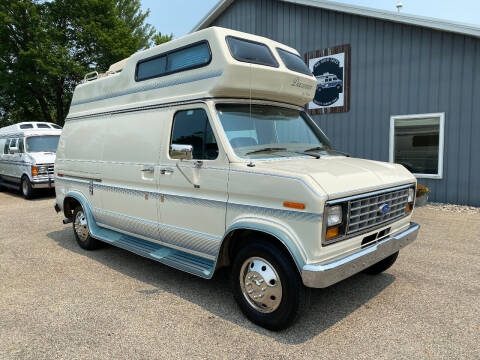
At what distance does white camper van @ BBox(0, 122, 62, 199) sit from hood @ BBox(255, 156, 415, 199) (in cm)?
1102

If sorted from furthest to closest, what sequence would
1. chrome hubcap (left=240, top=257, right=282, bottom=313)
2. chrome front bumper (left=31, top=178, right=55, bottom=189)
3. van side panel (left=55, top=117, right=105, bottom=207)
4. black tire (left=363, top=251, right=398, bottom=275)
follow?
chrome front bumper (left=31, top=178, right=55, bottom=189) < van side panel (left=55, top=117, right=105, bottom=207) < black tire (left=363, top=251, right=398, bottom=275) < chrome hubcap (left=240, top=257, right=282, bottom=313)

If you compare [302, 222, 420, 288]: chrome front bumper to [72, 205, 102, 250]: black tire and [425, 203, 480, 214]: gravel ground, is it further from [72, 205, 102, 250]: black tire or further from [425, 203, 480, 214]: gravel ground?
[425, 203, 480, 214]: gravel ground

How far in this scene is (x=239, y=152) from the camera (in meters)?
3.62

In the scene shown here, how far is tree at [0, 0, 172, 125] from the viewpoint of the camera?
21.8m

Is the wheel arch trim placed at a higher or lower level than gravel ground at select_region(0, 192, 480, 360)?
higher

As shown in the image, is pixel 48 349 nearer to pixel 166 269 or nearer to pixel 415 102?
pixel 166 269

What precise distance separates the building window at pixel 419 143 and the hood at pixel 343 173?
6.09 m

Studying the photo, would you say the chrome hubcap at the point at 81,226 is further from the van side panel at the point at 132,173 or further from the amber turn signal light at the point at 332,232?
the amber turn signal light at the point at 332,232

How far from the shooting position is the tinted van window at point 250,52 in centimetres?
387

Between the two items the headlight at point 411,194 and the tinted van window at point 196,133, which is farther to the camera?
the headlight at point 411,194

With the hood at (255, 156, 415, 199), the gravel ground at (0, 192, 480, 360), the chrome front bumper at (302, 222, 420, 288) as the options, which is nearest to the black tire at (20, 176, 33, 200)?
the gravel ground at (0, 192, 480, 360)

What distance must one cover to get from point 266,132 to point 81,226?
12.8 feet

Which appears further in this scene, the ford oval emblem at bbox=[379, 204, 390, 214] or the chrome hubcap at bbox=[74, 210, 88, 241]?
the chrome hubcap at bbox=[74, 210, 88, 241]

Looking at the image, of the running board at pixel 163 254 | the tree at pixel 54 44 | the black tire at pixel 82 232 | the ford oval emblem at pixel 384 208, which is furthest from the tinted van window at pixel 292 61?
the tree at pixel 54 44
